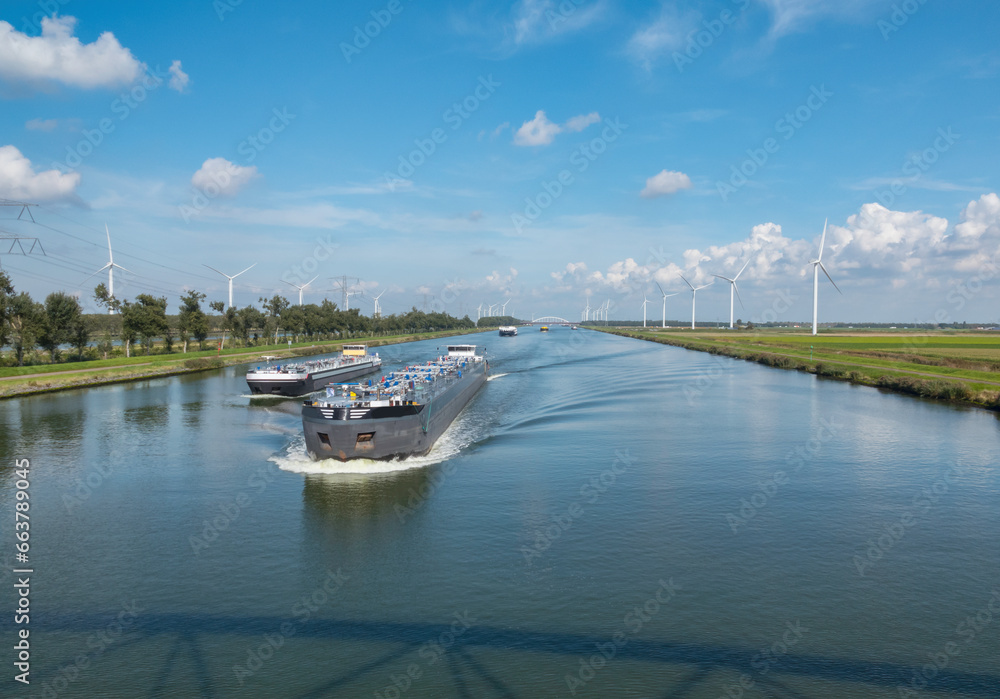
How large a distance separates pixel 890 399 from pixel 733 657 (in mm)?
39908

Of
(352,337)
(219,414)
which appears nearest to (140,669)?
(219,414)

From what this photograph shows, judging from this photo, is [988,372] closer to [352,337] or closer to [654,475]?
[654,475]

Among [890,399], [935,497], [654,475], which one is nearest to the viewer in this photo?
[935,497]

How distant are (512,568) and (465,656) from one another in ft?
11.7

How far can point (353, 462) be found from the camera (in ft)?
75.8

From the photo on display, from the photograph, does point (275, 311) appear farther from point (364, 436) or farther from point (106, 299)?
point (364, 436)

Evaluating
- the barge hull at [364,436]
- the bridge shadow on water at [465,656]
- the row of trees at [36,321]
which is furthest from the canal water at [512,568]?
the row of trees at [36,321]

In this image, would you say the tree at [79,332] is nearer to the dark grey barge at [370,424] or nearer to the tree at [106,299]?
the tree at [106,299]

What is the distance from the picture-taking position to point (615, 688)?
366 inches

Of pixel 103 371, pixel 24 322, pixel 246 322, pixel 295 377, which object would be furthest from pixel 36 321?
pixel 246 322

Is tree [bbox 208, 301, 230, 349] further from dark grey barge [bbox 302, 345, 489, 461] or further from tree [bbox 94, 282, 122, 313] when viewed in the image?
dark grey barge [bbox 302, 345, 489, 461]

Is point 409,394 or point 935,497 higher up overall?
point 409,394

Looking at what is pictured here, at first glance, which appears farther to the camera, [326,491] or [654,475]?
[654,475]

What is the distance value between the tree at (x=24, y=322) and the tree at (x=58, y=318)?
124 centimetres
